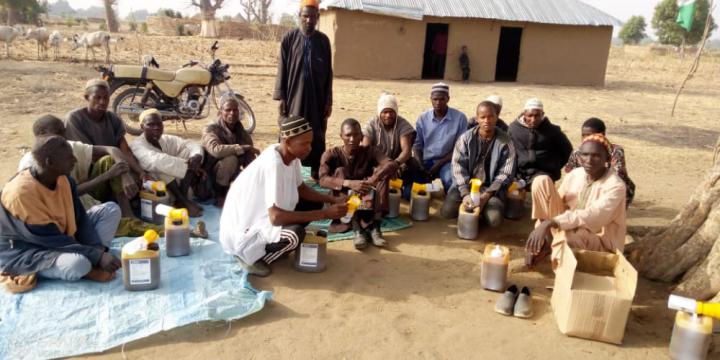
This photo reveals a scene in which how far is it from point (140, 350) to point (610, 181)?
9.71 feet

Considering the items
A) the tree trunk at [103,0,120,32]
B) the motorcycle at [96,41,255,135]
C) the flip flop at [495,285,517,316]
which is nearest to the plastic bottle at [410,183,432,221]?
the flip flop at [495,285,517,316]

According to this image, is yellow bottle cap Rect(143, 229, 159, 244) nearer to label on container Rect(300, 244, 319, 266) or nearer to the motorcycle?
label on container Rect(300, 244, 319, 266)

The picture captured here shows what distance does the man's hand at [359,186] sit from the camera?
167 inches

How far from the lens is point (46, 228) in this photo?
3068mm

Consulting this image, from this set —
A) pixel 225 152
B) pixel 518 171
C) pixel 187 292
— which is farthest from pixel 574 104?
pixel 187 292

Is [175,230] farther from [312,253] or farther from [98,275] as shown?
[312,253]

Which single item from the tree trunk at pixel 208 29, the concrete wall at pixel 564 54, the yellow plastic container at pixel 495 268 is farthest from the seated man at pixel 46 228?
the tree trunk at pixel 208 29

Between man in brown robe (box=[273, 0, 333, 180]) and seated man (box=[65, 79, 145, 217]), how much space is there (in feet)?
5.27

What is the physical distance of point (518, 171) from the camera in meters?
5.16

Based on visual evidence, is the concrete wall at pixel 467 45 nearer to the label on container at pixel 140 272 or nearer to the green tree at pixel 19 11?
the label on container at pixel 140 272

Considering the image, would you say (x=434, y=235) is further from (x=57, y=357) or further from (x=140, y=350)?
(x=57, y=357)

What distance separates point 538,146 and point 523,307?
7.16 feet

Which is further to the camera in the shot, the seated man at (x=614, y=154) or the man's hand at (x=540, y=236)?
the seated man at (x=614, y=154)

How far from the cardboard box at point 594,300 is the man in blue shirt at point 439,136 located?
6.76ft
